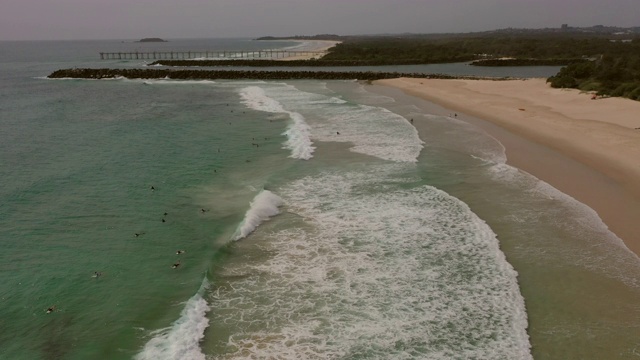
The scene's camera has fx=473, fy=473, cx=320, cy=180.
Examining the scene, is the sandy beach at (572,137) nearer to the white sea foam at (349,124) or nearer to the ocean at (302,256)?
the ocean at (302,256)

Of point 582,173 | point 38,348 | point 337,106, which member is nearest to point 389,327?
point 38,348

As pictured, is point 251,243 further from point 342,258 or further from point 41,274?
point 41,274

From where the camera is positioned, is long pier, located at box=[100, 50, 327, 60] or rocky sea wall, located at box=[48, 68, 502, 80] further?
long pier, located at box=[100, 50, 327, 60]

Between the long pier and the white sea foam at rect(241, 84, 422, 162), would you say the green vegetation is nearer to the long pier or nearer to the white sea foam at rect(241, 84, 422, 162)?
the white sea foam at rect(241, 84, 422, 162)

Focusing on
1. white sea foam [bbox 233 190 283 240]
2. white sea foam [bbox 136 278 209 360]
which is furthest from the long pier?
white sea foam [bbox 136 278 209 360]

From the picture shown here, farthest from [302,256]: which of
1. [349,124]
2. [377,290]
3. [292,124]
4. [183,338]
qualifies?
[349,124]

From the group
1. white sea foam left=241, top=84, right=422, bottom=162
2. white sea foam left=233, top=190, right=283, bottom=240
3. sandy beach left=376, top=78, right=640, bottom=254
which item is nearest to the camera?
white sea foam left=233, top=190, right=283, bottom=240

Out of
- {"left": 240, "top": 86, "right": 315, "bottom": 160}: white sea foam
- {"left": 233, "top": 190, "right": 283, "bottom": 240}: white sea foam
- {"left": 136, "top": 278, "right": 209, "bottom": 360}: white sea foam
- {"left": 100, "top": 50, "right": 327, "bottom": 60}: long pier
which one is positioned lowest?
{"left": 136, "top": 278, "right": 209, "bottom": 360}: white sea foam

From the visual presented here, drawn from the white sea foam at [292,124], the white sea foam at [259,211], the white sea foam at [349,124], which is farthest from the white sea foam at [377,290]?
the white sea foam at [349,124]

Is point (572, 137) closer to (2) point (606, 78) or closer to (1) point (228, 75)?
(2) point (606, 78)
